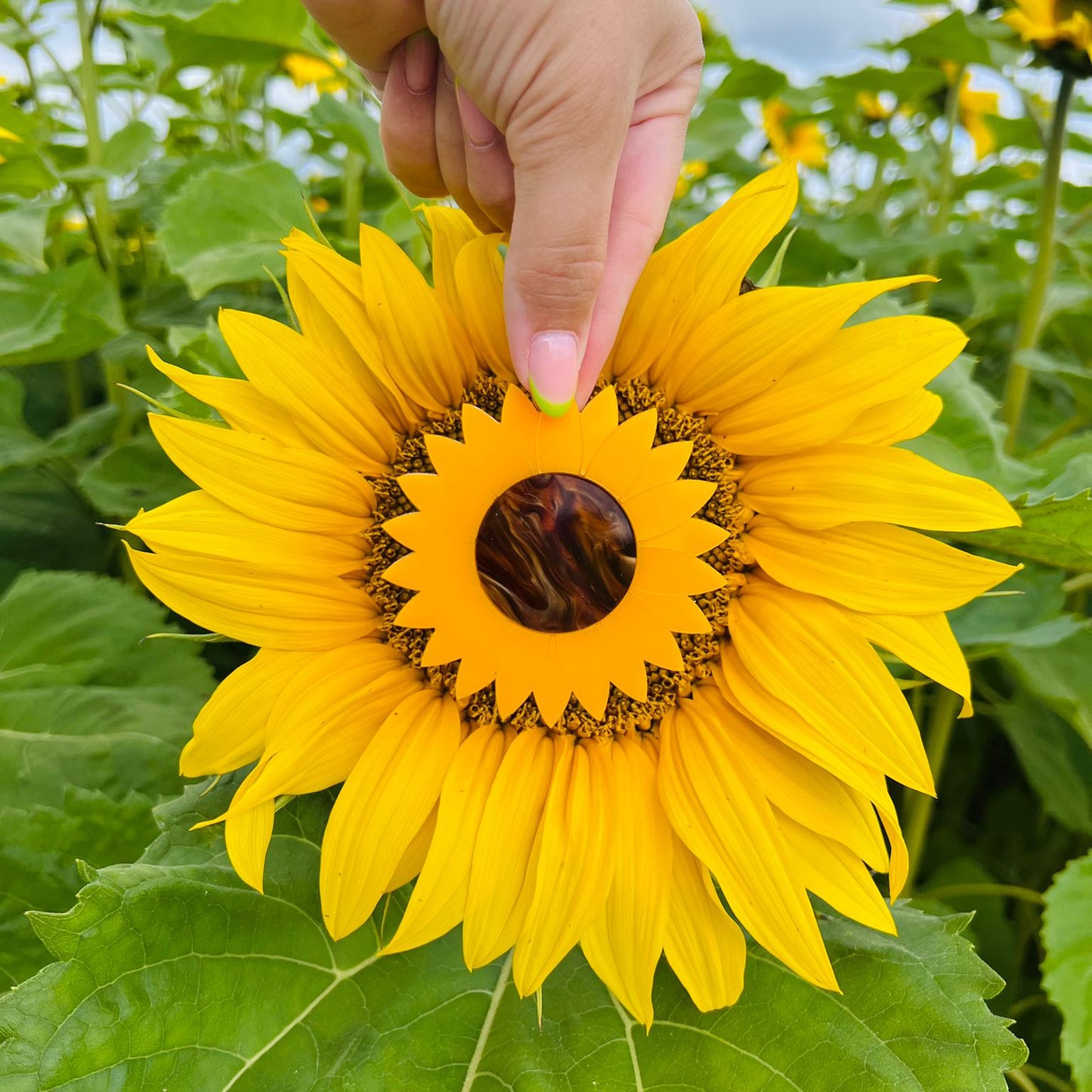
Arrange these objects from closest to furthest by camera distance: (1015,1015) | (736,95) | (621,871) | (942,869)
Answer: (621,871) < (1015,1015) < (942,869) < (736,95)

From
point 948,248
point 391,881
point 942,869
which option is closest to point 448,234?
point 391,881

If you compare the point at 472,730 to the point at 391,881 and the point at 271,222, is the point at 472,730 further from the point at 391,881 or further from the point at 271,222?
the point at 271,222

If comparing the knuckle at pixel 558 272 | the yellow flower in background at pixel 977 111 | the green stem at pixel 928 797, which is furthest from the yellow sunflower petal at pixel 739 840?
the yellow flower in background at pixel 977 111

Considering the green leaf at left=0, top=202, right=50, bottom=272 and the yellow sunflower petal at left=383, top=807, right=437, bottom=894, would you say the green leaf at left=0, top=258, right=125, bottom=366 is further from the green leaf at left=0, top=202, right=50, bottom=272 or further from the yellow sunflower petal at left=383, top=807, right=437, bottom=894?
the yellow sunflower petal at left=383, top=807, right=437, bottom=894

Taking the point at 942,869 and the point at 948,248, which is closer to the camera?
the point at 942,869

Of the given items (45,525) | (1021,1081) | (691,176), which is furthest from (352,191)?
(691,176)

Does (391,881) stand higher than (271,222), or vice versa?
(271,222)

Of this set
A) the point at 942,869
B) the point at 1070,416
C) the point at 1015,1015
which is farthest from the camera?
the point at 1070,416
